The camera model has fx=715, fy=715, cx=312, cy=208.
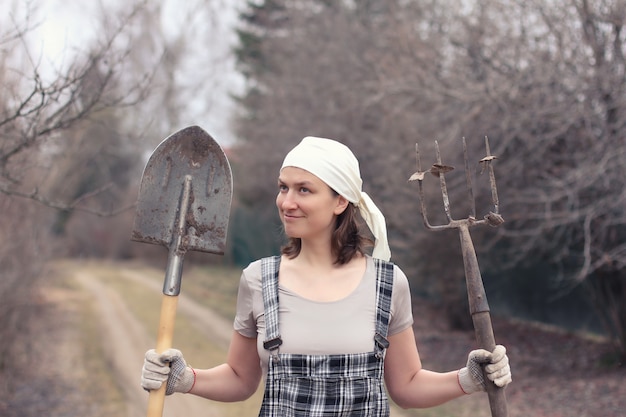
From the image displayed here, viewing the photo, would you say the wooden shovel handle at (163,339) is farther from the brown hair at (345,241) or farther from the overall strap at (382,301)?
the overall strap at (382,301)

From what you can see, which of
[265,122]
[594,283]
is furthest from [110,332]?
[594,283]

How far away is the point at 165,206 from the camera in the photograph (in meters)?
2.60

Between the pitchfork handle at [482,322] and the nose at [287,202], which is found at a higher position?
the nose at [287,202]

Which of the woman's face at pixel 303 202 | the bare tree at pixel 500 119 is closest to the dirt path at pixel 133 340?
the bare tree at pixel 500 119

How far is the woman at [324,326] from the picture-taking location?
86.2 inches

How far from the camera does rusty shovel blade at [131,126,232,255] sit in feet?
8.44

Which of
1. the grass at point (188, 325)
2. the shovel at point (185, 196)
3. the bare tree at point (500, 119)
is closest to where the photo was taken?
the shovel at point (185, 196)

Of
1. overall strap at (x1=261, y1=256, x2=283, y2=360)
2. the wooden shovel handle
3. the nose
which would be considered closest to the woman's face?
the nose

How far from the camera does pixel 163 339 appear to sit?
7.65 ft

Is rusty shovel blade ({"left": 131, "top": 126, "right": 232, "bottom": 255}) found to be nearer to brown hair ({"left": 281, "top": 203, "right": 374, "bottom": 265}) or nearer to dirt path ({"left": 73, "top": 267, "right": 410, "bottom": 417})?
brown hair ({"left": 281, "top": 203, "right": 374, "bottom": 265})

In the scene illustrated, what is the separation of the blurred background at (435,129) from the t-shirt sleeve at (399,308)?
7.53ft

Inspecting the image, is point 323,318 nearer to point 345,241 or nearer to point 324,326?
point 324,326

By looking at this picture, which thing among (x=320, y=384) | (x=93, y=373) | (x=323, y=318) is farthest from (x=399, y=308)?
(x=93, y=373)

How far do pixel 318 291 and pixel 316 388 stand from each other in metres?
0.31
